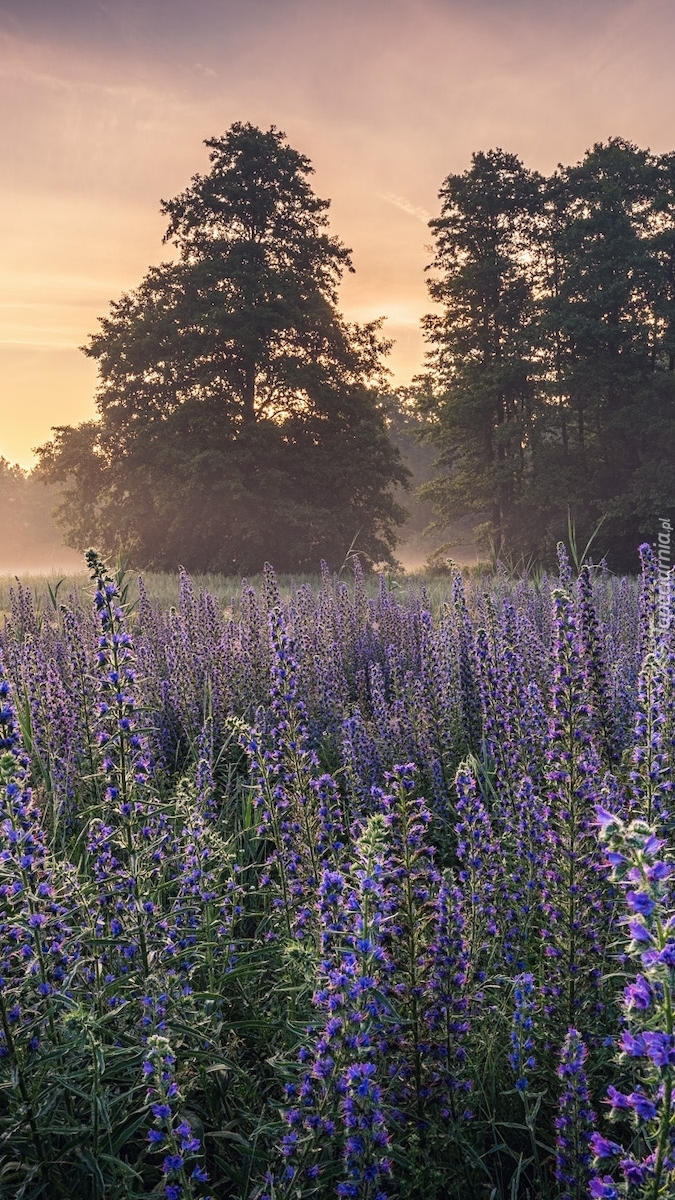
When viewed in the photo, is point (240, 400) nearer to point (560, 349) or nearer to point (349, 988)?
point (560, 349)

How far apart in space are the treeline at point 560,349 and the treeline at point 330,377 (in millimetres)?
115

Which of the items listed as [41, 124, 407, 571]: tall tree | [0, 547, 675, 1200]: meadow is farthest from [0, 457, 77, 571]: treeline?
[0, 547, 675, 1200]: meadow

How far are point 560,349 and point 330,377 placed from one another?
37.3 ft

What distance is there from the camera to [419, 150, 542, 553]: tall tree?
121 feet

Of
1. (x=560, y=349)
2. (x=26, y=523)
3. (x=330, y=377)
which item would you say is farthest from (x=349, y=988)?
(x=26, y=523)

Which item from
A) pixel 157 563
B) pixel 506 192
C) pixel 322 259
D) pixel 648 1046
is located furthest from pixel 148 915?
Result: pixel 506 192

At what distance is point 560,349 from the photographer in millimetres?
36656

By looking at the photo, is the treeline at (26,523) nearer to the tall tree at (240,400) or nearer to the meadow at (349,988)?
the tall tree at (240,400)

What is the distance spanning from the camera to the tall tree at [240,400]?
3303 cm

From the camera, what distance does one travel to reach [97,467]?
35.5 metres

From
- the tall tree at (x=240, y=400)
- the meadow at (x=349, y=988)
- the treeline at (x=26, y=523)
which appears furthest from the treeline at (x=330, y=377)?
the treeline at (x=26, y=523)

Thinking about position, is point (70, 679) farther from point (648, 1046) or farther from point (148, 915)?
point (648, 1046)

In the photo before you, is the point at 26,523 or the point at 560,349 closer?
the point at 560,349

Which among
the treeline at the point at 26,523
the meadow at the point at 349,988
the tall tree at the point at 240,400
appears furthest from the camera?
the treeline at the point at 26,523
